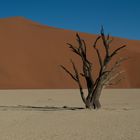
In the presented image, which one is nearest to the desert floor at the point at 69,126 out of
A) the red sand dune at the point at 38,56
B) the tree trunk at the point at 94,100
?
the tree trunk at the point at 94,100

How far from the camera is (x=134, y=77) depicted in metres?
52.2

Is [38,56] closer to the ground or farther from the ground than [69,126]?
closer to the ground

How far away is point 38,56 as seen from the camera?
57.2 metres

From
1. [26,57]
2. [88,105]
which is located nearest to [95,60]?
[26,57]

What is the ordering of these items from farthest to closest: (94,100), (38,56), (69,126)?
(38,56)
(94,100)
(69,126)

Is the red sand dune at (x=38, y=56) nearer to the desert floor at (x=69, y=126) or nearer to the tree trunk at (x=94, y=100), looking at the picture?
the tree trunk at (x=94, y=100)

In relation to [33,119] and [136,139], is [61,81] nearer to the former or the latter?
[33,119]

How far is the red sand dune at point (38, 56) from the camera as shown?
160 ft

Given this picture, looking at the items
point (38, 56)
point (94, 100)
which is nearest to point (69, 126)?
point (94, 100)

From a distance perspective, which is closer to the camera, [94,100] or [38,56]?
[94,100]

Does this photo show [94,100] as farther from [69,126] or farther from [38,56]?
[38,56]

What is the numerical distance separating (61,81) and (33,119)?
36516 mm

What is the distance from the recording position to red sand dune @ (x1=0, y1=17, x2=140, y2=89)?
48812mm

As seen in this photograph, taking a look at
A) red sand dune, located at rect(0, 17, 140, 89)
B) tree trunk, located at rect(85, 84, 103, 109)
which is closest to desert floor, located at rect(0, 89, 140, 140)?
tree trunk, located at rect(85, 84, 103, 109)
